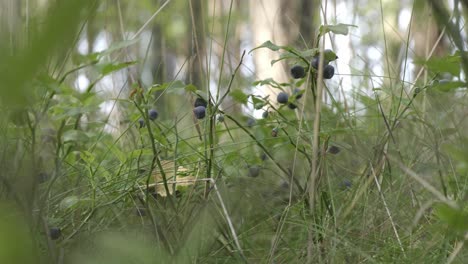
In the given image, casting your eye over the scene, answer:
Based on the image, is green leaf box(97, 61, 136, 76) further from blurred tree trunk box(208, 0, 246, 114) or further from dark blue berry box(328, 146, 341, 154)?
dark blue berry box(328, 146, 341, 154)

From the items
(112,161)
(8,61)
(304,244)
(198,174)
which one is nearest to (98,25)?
(112,161)

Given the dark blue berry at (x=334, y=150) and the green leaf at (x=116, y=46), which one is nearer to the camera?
the green leaf at (x=116, y=46)

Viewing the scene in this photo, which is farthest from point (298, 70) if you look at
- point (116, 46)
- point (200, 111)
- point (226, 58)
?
point (226, 58)

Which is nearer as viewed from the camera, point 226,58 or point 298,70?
point 298,70

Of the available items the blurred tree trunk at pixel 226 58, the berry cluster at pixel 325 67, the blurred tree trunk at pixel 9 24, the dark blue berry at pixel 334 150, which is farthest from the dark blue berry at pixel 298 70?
the blurred tree trunk at pixel 9 24

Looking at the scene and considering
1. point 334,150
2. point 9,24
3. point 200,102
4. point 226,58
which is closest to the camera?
point 9,24

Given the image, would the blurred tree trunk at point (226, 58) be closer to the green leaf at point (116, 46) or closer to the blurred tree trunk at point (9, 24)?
the green leaf at point (116, 46)

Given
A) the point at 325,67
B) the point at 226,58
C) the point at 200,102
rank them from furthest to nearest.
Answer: the point at 226,58, the point at 200,102, the point at 325,67

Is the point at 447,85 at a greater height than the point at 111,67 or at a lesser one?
lesser

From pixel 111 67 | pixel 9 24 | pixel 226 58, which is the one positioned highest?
pixel 9 24

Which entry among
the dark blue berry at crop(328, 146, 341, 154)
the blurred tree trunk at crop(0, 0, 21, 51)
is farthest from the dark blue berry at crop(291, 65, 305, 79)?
the blurred tree trunk at crop(0, 0, 21, 51)

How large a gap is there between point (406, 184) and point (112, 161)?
67 cm

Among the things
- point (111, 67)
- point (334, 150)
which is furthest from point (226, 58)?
point (111, 67)

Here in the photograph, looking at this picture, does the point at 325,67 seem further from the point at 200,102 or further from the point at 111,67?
the point at 111,67
